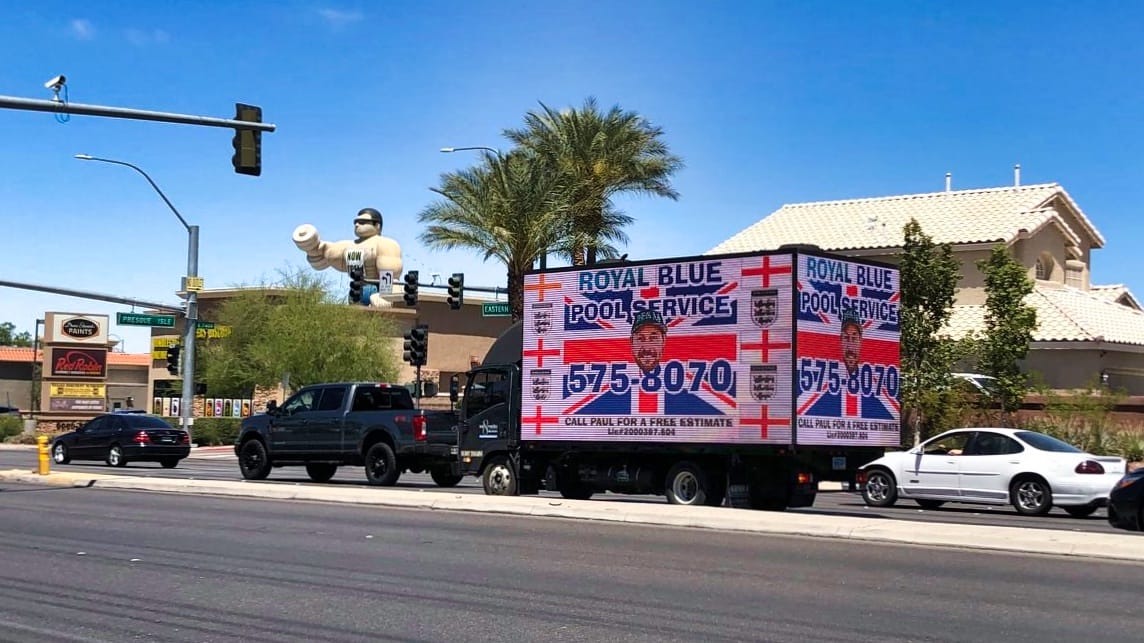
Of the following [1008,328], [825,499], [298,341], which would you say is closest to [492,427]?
[825,499]

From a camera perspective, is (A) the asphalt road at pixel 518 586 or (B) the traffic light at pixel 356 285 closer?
(A) the asphalt road at pixel 518 586

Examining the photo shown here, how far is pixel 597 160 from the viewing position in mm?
43625

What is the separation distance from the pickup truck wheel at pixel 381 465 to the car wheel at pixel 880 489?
8947 millimetres

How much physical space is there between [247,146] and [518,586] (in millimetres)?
13251

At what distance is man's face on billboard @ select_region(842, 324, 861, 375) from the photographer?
1970 centimetres

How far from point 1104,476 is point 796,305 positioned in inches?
257

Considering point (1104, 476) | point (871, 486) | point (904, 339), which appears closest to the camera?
point (1104, 476)

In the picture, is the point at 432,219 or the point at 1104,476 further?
the point at 432,219

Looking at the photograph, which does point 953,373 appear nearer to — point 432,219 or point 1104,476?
point 1104,476

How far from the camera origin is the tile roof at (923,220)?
145ft

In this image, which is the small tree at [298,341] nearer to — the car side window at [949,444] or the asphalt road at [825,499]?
the asphalt road at [825,499]

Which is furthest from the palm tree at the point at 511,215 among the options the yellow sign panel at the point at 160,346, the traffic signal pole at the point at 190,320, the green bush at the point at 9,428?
the yellow sign panel at the point at 160,346

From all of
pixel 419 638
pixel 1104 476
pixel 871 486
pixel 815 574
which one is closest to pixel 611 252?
pixel 871 486

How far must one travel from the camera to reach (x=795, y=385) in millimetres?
18750
